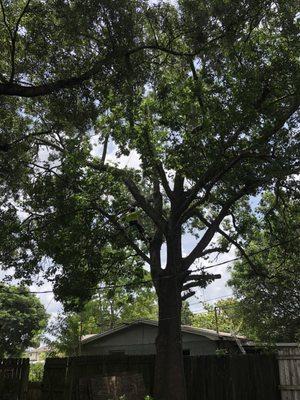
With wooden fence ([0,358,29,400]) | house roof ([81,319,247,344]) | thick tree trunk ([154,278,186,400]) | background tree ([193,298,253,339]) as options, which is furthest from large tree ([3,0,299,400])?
background tree ([193,298,253,339])

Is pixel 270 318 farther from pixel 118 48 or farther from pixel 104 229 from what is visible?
pixel 118 48

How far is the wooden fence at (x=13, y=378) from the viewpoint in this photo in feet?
45.7

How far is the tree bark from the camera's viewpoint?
1379cm

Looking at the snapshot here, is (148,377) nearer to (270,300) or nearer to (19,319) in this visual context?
(270,300)

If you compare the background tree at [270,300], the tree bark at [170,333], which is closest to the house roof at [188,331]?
the background tree at [270,300]

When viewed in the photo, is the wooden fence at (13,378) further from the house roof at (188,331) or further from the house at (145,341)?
the house roof at (188,331)

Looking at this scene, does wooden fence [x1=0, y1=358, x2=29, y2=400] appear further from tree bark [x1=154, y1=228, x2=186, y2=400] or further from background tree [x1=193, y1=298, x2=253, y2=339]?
background tree [x1=193, y1=298, x2=253, y2=339]

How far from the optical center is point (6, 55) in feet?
40.5

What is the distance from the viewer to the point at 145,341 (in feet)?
74.5

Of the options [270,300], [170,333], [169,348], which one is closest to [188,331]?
[170,333]

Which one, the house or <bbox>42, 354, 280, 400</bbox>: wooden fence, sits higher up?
the house

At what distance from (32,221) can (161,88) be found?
22.1 feet

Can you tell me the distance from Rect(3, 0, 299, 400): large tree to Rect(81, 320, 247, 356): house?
6072 mm

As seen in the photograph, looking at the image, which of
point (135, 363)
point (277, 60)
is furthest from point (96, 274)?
point (277, 60)
